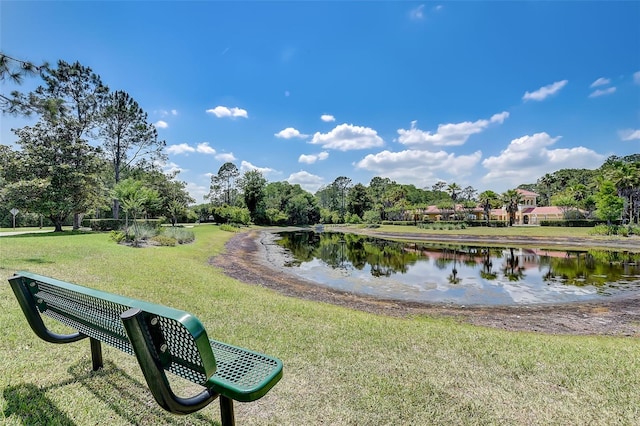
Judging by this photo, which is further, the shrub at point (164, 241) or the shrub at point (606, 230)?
the shrub at point (606, 230)

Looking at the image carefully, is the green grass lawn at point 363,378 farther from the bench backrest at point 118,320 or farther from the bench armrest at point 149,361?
the bench armrest at point 149,361

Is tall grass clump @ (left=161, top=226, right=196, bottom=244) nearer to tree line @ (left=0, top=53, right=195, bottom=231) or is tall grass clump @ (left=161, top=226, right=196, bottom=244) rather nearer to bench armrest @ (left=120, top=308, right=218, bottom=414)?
tree line @ (left=0, top=53, right=195, bottom=231)

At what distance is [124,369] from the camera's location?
3242 millimetres

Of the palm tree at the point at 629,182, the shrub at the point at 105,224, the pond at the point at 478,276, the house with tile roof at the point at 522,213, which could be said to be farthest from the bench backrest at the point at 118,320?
the house with tile roof at the point at 522,213

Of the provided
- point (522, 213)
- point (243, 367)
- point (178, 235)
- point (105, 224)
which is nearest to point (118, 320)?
point (243, 367)

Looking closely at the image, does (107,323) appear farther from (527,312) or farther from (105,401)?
(527,312)

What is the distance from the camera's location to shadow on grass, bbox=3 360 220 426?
95.3 inches

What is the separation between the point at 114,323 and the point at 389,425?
235cm

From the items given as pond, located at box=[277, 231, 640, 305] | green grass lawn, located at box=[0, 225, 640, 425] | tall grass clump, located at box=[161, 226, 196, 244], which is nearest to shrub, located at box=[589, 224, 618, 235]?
pond, located at box=[277, 231, 640, 305]

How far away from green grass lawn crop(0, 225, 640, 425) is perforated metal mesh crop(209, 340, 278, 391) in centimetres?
71

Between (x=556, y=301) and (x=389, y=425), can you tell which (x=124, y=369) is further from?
(x=556, y=301)

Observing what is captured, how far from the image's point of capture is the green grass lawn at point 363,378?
2643 millimetres

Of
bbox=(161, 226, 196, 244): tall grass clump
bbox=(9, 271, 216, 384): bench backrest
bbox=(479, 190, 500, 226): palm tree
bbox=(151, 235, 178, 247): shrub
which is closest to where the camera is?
bbox=(9, 271, 216, 384): bench backrest

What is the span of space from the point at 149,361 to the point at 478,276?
1631 centimetres
